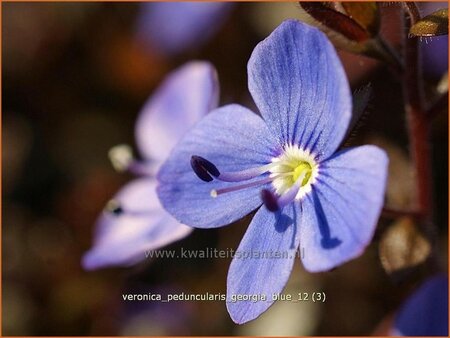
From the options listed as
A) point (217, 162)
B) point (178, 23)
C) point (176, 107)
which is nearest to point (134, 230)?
point (176, 107)

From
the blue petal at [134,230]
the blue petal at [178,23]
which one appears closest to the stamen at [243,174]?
the blue petal at [134,230]

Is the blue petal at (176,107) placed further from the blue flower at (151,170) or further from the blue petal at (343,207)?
the blue petal at (343,207)

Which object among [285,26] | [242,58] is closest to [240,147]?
[285,26]

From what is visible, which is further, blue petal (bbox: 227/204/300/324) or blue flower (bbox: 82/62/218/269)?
blue flower (bbox: 82/62/218/269)

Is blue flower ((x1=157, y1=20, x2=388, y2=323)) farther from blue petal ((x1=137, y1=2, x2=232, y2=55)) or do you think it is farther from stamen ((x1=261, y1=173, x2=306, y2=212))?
blue petal ((x1=137, y1=2, x2=232, y2=55))

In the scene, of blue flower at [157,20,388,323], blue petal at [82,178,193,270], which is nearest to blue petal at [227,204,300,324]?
blue flower at [157,20,388,323]

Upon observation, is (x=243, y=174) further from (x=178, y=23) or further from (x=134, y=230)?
(x=178, y=23)

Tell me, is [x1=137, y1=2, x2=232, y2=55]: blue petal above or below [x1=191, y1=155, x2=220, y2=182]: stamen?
above
